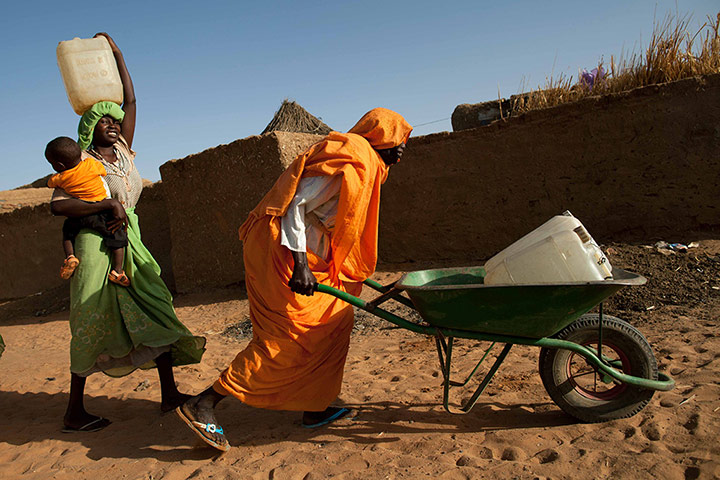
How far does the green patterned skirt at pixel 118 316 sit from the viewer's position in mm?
3033

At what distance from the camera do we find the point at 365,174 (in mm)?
2529

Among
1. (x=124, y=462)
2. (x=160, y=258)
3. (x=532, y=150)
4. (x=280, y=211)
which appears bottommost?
(x=124, y=462)

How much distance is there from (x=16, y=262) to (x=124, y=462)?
335 inches

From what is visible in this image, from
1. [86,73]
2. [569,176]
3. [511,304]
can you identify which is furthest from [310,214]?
[569,176]

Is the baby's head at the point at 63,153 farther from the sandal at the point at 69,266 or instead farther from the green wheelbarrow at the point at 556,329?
the green wheelbarrow at the point at 556,329

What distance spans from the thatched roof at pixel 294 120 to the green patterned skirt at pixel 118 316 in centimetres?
868

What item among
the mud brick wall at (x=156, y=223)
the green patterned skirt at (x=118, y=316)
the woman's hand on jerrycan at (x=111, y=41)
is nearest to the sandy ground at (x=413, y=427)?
the green patterned skirt at (x=118, y=316)

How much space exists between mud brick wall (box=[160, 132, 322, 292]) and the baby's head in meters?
3.02

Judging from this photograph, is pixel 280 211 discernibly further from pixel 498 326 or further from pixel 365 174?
pixel 498 326

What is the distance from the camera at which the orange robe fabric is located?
2.54 meters

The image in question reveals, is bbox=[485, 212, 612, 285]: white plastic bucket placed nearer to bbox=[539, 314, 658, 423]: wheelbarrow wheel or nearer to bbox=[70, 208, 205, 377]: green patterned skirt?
bbox=[539, 314, 658, 423]: wheelbarrow wheel

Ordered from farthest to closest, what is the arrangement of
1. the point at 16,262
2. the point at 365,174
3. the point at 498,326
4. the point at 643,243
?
the point at 16,262 → the point at 643,243 → the point at 365,174 → the point at 498,326

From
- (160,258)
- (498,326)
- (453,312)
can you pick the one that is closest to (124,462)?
(453,312)

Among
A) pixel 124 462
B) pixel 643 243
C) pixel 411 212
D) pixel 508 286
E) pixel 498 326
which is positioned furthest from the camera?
pixel 411 212
